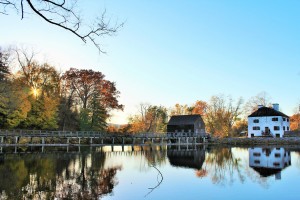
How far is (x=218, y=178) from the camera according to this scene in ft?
62.8

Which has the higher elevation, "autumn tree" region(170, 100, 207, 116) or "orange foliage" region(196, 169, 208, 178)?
"autumn tree" region(170, 100, 207, 116)

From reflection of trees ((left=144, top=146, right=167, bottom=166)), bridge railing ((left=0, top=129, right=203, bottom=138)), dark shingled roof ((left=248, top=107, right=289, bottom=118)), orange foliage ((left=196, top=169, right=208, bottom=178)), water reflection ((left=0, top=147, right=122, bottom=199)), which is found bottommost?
orange foliage ((left=196, top=169, right=208, bottom=178))

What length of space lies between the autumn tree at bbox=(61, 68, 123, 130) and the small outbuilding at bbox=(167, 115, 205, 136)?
13.4 metres

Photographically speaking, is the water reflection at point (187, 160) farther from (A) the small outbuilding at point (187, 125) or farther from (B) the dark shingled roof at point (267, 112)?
(B) the dark shingled roof at point (267, 112)

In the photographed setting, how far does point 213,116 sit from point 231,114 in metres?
4.38

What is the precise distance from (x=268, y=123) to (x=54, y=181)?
5280cm

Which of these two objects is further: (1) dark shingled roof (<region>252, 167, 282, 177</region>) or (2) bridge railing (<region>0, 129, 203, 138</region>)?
(2) bridge railing (<region>0, 129, 203, 138</region>)

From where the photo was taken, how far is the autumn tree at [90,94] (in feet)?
174

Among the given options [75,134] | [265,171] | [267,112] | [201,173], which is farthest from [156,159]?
[267,112]

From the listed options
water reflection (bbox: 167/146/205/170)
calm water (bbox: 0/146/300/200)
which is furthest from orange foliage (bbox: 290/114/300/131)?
calm water (bbox: 0/146/300/200)

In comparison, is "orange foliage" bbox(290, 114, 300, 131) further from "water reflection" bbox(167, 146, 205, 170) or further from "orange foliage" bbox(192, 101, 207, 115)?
"water reflection" bbox(167, 146, 205, 170)

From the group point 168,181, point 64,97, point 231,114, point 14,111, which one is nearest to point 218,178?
point 168,181

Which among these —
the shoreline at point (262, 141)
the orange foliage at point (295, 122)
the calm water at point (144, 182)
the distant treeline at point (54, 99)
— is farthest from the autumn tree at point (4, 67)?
the orange foliage at point (295, 122)

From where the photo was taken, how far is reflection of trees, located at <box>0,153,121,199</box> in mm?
13359
